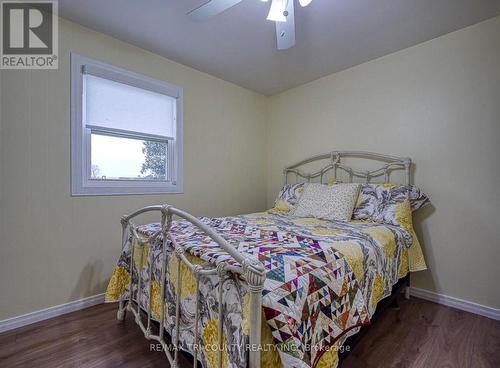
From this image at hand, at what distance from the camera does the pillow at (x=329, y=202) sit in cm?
228

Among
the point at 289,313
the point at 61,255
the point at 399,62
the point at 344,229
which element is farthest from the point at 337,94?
the point at 61,255

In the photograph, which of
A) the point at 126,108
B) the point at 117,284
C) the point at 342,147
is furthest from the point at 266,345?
the point at 342,147

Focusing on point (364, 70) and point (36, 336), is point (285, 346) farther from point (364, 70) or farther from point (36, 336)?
point (364, 70)

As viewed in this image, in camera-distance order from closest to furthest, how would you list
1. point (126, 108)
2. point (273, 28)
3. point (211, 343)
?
point (211, 343), point (273, 28), point (126, 108)

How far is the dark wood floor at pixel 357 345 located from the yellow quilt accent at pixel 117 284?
0.77 ft

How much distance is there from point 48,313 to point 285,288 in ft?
6.72

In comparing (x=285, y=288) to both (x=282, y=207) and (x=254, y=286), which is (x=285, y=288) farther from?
(x=282, y=207)

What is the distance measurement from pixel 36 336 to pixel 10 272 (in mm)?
490

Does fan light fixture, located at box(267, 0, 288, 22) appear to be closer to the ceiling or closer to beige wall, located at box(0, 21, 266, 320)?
the ceiling

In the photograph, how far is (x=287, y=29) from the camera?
164 centimetres

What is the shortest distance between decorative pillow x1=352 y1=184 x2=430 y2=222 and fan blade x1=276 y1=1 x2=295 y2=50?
1.49m

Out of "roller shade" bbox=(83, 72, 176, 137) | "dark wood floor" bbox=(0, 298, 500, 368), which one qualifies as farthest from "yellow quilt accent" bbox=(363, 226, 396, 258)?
"roller shade" bbox=(83, 72, 176, 137)

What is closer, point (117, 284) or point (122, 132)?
point (117, 284)

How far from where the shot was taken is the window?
210 cm
